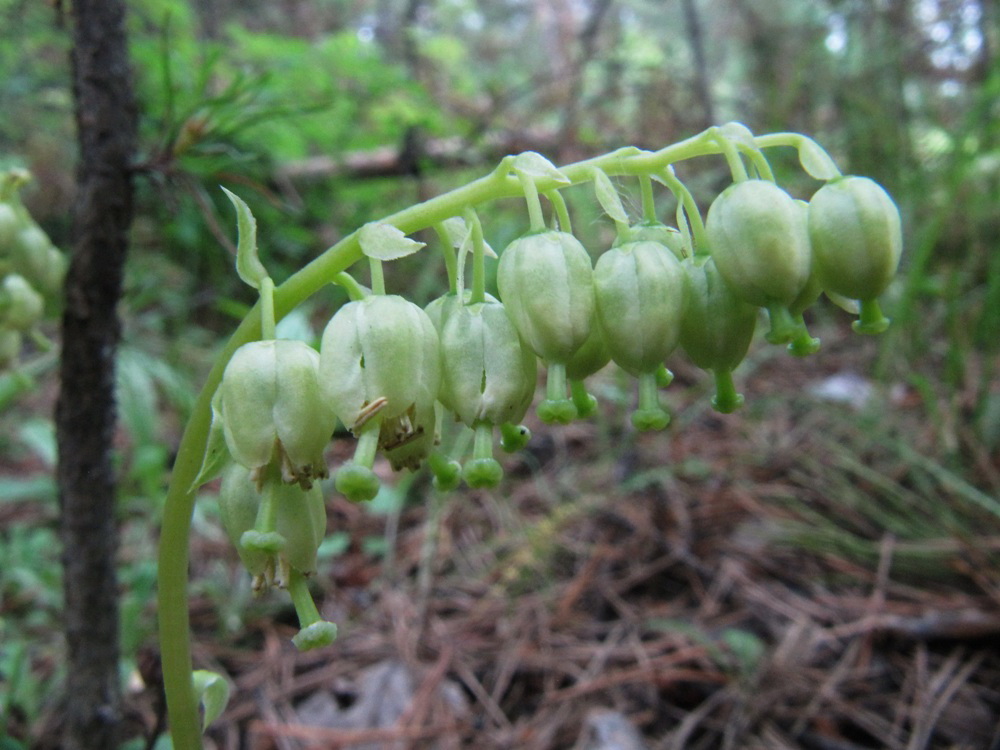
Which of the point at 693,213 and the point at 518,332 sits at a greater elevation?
the point at 693,213

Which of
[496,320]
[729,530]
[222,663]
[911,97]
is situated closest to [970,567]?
[729,530]

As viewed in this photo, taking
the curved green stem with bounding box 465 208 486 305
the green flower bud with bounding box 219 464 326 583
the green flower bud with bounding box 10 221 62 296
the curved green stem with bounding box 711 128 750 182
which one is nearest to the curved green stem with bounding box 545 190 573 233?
the curved green stem with bounding box 465 208 486 305

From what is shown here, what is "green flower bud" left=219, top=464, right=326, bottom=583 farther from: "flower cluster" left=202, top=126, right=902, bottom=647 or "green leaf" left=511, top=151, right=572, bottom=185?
"green leaf" left=511, top=151, right=572, bottom=185

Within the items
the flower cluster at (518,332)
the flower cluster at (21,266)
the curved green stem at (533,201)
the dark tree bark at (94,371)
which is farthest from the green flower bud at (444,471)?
the flower cluster at (21,266)

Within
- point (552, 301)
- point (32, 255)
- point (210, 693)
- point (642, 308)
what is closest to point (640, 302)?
point (642, 308)

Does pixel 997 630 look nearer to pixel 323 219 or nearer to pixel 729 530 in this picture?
pixel 729 530

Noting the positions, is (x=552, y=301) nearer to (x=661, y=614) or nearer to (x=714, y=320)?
(x=714, y=320)
